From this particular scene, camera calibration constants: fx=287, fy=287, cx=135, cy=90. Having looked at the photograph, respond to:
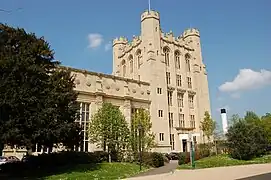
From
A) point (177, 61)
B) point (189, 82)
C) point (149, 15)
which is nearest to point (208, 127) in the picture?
point (189, 82)

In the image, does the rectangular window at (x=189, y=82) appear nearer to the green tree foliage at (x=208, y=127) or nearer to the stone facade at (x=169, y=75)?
the stone facade at (x=169, y=75)

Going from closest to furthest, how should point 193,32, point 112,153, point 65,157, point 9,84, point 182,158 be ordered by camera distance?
point 9,84
point 65,157
point 182,158
point 112,153
point 193,32

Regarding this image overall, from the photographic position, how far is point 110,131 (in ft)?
102

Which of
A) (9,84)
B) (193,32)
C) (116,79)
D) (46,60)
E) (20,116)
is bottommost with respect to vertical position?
(20,116)

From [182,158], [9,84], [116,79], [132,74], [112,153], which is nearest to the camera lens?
[9,84]

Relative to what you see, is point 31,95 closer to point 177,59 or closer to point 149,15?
point 149,15

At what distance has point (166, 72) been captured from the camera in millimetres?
52656

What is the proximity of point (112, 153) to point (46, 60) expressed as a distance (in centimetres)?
1391

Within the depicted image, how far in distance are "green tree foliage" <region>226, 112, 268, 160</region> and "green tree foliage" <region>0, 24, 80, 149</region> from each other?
18293 millimetres

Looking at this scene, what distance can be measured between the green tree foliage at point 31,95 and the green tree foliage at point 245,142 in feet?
60.0

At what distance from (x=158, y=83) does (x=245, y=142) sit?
21.2 metres

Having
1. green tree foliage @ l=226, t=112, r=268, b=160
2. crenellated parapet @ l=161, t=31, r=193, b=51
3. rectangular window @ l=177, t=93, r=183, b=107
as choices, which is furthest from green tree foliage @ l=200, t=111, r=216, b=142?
crenellated parapet @ l=161, t=31, r=193, b=51

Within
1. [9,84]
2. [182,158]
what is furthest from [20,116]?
[182,158]

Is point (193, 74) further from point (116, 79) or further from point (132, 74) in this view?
point (116, 79)
